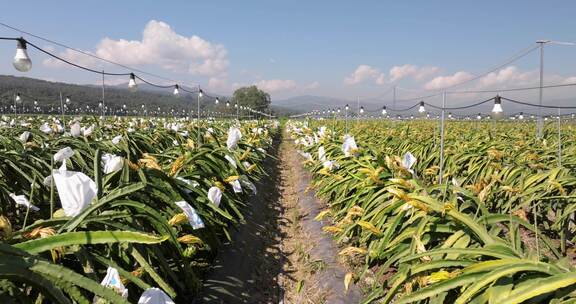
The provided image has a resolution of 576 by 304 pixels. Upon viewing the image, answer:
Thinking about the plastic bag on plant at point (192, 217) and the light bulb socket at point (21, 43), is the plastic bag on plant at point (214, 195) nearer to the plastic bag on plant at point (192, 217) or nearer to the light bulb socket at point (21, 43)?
the plastic bag on plant at point (192, 217)

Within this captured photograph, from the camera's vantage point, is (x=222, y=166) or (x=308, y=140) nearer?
(x=222, y=166)

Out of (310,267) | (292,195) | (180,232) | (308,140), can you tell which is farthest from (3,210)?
(308,140)

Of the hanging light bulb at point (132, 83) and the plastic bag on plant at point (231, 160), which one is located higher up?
the hanging light bulb at point (132, 83)

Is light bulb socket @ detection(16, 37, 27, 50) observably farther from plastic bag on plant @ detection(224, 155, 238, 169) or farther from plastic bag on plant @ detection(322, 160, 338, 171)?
plastic bag on plant @ detection(322, 160, 338, 171)

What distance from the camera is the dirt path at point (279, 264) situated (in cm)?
324

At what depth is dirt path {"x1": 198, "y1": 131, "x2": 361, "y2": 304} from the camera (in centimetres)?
324

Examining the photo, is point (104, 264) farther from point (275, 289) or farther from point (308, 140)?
point (308, 140)

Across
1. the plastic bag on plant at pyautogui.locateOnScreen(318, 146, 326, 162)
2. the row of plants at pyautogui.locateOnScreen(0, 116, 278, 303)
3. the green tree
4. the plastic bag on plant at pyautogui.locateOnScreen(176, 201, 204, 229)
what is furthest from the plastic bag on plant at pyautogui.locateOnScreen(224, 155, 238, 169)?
the green tree

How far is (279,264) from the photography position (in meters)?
4.17

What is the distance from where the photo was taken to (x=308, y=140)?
9586mm

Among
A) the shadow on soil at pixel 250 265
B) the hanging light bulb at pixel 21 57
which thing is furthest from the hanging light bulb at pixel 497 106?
the hanging light bulb at pixel 21 57

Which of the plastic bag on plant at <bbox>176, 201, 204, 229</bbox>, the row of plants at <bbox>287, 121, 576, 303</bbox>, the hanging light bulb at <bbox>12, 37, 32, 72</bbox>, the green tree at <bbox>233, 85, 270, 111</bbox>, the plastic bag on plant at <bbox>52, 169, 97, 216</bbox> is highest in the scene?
the green tree at <bbox>233, 85, 270, 111</bbox>

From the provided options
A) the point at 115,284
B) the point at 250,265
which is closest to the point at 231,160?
the point at 250,265

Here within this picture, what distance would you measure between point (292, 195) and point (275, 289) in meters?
3.86
